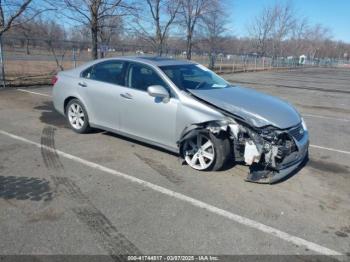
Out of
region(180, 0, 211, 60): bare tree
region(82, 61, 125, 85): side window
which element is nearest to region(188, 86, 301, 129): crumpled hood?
region(82, 61, 125, 85): side window

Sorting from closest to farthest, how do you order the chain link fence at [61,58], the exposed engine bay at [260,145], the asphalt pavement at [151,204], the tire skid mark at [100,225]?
the tire skid mark at [100,225]
the asphalt pavement at [151,204]
the exposed engine bay at [260,145]
the chain link fence at [61,58]

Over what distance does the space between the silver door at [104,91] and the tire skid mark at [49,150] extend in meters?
0.83

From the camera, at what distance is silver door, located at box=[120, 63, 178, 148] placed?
16.2 feet

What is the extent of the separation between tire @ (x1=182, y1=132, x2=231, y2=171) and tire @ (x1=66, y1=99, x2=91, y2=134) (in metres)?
2.33

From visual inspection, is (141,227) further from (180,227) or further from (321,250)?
(321,250)

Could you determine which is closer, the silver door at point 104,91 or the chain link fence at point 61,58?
the silver door at point 104,91

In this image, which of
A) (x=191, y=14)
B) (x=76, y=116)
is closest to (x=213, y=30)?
(x=191, y=14)

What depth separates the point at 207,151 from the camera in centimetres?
466

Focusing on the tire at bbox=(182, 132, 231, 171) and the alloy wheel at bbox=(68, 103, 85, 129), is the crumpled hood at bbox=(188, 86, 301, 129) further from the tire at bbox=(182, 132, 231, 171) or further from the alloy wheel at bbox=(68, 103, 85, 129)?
the alloy wheel at bbox=(68, 103, 85, 129)

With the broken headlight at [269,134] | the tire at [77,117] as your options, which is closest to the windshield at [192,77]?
the broken headlight at [269,134]

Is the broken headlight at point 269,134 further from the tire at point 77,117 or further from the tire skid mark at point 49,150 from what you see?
the tire at point 77,117

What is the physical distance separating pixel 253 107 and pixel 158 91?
1.37m

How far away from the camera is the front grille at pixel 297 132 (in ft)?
14.7

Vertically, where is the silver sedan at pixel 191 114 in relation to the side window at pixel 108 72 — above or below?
below
